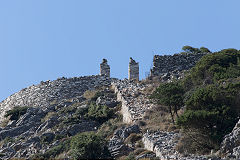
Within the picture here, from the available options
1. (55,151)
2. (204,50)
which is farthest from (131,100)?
(204,50)

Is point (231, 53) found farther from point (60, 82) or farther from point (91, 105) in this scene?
point (60, 82)

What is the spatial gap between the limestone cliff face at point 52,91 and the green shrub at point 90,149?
2011 centimetres

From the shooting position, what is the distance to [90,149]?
33.5 meters

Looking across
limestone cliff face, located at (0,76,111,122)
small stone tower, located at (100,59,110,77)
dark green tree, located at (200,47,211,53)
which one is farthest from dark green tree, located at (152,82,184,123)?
dark green tree, located at (200,47,211,53)

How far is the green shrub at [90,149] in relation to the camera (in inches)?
1310

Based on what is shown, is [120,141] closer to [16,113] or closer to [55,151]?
[55,151]

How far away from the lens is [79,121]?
4406cm

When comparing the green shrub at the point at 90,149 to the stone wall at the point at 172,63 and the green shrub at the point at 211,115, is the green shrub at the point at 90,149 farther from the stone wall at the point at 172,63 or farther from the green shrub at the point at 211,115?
the stone wall at the point at 172,63

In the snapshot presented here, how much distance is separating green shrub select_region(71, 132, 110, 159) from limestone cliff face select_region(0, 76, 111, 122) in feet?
66.0

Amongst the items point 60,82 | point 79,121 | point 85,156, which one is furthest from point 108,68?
point 85,156

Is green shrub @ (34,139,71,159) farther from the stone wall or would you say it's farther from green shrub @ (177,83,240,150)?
the stone wall

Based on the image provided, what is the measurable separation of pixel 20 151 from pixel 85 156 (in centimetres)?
813

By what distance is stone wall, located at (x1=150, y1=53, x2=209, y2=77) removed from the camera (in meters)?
57.2

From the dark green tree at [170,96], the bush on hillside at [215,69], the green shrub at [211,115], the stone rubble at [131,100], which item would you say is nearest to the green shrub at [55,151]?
A: the stone rubble at [131,100]
